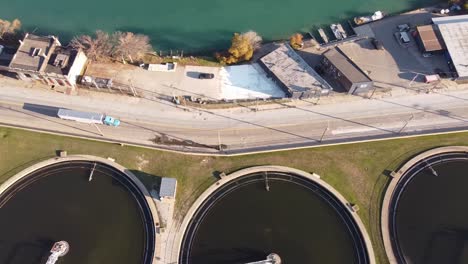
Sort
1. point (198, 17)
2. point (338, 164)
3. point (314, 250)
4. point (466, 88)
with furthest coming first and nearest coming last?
point (198, 17)
point (466, 88)
point (338, 164)
point (314, 250)

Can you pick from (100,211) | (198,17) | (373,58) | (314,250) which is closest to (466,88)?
(373,58)

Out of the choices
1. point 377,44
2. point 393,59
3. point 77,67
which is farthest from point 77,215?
point 393,59

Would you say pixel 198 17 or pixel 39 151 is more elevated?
pixel 198 17

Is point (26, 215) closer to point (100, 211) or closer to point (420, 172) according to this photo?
point (100, 211)

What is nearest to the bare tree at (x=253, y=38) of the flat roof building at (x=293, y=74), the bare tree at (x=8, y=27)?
the flat roof building at (x=293, y=74)

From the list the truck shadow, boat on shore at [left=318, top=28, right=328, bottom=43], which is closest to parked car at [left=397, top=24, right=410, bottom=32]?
boat on shore at [left=318, top=28, right=328, bottom=43]
